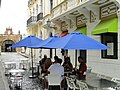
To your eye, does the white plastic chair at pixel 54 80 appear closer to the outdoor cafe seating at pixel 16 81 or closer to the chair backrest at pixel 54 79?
the chair backrest at pixel 54 79

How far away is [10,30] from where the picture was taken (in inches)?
2783

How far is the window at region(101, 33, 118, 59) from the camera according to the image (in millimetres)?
13781

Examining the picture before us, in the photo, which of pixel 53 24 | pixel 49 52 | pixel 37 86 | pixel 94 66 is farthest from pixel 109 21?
pixel 49 52

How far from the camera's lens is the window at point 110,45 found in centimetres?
1378

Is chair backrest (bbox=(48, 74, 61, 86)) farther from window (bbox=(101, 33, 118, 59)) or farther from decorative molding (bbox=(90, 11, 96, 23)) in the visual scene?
decorative molding (bbox=(90, 11, 96, 23))

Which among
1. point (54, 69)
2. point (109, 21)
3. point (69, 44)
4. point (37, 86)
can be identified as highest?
point (109, 21)

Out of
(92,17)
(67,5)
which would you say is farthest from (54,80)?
(67,5)

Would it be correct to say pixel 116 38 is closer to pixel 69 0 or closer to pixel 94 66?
pixel 94 66

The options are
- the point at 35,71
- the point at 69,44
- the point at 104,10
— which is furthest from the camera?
the point at 35,71

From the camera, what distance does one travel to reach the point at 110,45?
14.3m

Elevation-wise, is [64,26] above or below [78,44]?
above

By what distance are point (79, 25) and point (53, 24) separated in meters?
6.70

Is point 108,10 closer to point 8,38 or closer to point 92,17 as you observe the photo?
point 92,17

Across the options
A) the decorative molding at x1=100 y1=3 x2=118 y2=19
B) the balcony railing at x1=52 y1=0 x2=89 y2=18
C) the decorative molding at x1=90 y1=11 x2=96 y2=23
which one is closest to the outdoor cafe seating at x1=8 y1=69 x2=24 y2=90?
the decorative molding at x1=100 y1=3 x2=118 y2=19
